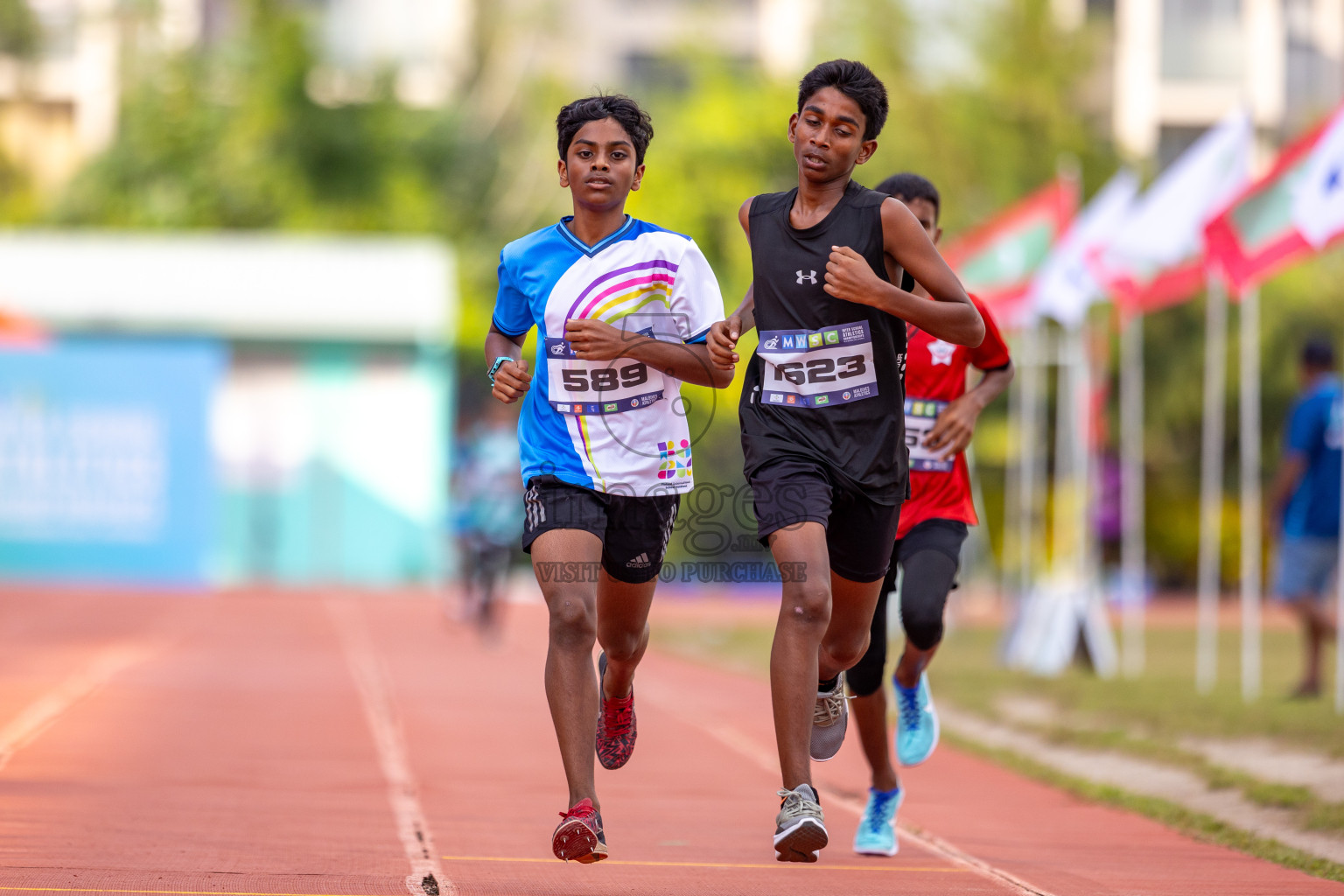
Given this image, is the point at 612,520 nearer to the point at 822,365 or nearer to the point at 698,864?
the point at 822,365

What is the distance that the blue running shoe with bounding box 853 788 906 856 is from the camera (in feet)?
20.3

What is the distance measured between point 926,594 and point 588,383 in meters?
1.65

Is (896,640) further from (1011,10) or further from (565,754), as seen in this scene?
(1011,10)

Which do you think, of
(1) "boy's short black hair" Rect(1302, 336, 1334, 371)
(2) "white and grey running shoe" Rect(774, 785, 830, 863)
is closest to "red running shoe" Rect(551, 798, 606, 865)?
(2) "white and grey running shoe" Rect(774, 785, 830, 863)

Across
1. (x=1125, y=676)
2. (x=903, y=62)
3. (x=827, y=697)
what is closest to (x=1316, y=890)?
(x=827, y=697)

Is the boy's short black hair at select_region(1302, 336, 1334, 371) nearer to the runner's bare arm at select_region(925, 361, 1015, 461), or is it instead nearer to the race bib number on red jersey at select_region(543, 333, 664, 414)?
the runner's bare arm at select_region(925, 361, 1015, 461)

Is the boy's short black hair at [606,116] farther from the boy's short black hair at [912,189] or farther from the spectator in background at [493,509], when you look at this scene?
the spectator in background at [493,509]

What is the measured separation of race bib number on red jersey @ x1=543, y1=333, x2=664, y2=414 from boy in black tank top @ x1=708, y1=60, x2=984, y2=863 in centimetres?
29

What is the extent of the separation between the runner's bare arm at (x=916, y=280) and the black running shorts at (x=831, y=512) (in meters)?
0.52

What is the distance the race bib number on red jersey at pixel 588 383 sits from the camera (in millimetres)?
5527

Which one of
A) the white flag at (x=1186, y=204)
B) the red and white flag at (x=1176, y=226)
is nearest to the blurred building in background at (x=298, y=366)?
the red and white flag at (x=1176, y=226)

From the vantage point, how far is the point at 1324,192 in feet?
35.9

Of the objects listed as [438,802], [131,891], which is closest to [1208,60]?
[438,802]

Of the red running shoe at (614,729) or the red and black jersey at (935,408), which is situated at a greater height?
the red and black jersey at (935,408)
